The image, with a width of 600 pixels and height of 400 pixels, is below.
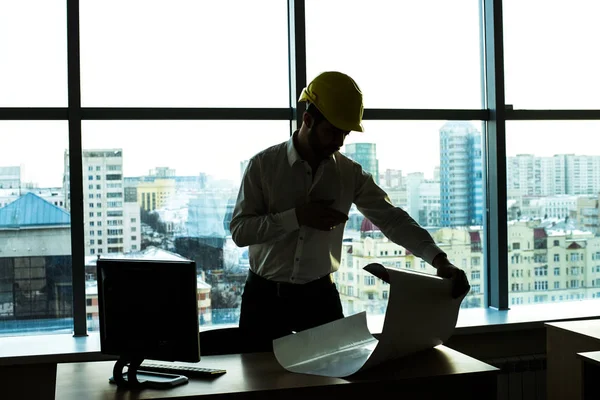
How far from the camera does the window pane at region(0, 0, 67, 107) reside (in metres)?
3.52

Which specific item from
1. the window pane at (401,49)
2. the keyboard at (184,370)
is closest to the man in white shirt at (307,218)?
the keyboard at (184,370)

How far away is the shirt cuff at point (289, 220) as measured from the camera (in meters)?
2.56

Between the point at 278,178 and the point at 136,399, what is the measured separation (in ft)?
4.00

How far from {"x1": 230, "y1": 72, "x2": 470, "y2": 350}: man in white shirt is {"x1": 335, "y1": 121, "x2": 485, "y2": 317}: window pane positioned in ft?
3.42

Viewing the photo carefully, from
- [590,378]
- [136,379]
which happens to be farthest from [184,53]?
[590,378]

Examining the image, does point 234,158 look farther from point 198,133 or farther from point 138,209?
point 138,209

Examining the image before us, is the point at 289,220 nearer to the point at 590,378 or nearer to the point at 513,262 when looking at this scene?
the point at 590,378

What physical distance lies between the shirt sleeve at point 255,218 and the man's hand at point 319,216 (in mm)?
35

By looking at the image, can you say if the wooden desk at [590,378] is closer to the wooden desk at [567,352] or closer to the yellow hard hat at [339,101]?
the wooden desk at [567,352]

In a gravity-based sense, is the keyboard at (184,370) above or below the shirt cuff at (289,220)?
below

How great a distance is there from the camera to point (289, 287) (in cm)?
273

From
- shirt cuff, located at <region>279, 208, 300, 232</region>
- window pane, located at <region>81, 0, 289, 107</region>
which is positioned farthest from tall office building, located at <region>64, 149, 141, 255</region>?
shirt cuff, located at <region>279, 208, 300, 232</region>

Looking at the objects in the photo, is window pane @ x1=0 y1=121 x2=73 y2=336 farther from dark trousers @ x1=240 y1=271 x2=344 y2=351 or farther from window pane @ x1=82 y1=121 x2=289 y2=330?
dark trousers @ x1=240 y1=271 x2=344 y2=351

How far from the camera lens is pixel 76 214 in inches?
140
